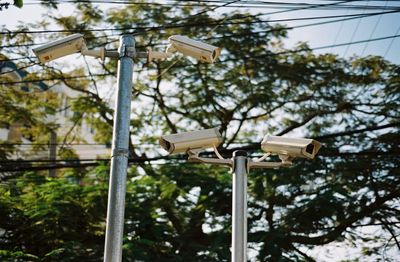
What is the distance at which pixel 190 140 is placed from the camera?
12.5 feet

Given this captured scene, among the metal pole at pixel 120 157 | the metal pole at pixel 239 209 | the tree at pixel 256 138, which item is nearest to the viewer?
the metal pole at pixel 120 157

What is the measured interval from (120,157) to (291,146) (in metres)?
1.15

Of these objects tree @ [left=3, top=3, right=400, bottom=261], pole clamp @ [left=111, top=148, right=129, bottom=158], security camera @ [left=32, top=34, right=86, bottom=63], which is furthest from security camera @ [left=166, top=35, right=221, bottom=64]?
tree @ [left=3, top=3, right=400, bottom=261]

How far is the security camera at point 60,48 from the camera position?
403 cm

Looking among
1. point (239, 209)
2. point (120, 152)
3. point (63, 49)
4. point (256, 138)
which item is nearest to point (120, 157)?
point (120, 152)

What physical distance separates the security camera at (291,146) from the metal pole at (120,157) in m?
0.97

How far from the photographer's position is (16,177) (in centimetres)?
1215

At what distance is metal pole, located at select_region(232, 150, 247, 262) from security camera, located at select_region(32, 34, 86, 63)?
1389 millimetres

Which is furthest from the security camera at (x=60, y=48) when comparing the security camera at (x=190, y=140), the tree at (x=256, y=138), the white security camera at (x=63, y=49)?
the tree at (x=256, y=138)

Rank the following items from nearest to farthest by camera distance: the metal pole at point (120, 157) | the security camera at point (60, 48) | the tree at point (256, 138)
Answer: the metal pole at point (120, 157)
the security camera at point (60, 48)
the tree at point (256, 138)

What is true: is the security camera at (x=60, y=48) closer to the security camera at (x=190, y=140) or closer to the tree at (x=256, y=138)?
the security camera at (x=190, y=140)

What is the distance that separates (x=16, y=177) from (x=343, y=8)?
7926 millimetres

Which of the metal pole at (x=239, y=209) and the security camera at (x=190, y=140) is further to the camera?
the security camera at (x=190, y=140)

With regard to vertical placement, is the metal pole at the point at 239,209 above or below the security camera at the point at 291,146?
below
